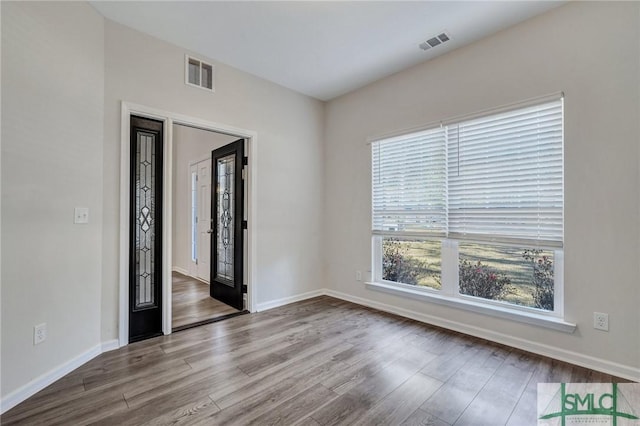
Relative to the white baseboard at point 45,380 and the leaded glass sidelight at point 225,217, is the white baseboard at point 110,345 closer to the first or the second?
the white baseboard at point 45,380

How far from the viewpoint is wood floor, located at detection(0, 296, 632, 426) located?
70.4 inches

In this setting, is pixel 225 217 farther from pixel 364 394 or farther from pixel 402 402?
pixel 402 402

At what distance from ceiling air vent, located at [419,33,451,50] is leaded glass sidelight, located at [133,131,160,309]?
2.94 metres

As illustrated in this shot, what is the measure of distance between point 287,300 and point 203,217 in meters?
2.51

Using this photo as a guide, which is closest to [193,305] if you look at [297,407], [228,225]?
[228,225]

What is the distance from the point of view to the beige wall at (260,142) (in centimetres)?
268

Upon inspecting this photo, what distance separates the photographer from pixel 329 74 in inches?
146

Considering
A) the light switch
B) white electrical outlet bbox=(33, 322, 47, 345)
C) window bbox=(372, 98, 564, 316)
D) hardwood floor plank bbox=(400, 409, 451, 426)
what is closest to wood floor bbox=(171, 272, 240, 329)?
white electrical outlet bbox=(33, 322, 47, 345)

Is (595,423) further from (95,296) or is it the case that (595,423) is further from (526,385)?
(95,296)

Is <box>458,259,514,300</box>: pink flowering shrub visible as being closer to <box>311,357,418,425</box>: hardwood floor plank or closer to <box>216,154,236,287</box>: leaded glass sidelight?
<box>311,357,418,425</box>: hardwood floor plank

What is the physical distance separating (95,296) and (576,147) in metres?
4.26

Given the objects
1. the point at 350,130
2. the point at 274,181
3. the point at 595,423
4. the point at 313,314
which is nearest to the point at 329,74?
the point at 350,130

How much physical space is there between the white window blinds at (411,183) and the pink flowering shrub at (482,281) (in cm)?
46

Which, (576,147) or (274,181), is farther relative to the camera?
(274,181)
